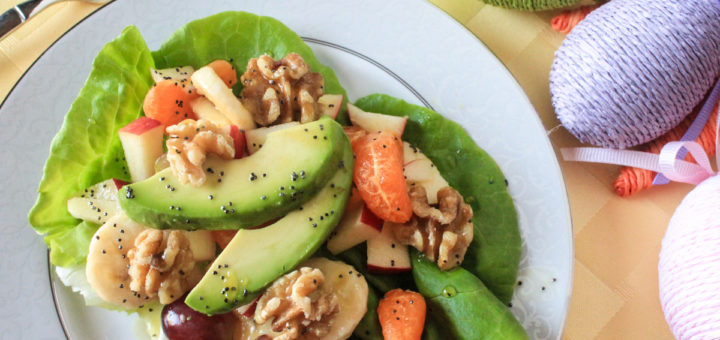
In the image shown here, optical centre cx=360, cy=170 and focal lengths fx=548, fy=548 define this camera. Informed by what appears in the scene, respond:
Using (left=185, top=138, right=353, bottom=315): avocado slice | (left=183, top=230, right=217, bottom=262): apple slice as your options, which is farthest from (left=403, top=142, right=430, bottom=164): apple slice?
(left=183, top=230, right=217, bottom=262): apple slice

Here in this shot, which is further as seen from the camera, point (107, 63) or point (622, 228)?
point (622, 228)

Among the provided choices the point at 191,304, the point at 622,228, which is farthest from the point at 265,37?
the point at 622,228

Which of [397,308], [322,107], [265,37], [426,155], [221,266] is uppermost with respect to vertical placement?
[265,37]

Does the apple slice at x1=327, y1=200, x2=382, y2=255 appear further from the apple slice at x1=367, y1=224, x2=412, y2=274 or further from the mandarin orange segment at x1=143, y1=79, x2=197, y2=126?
the mandarin orange segment at x1=143, y1=79, x2=197, y2=126

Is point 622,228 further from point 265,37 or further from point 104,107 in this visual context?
point 104,107

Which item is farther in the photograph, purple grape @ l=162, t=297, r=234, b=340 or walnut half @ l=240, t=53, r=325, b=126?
walnut half @ l=240, t=53, r=325, b=126

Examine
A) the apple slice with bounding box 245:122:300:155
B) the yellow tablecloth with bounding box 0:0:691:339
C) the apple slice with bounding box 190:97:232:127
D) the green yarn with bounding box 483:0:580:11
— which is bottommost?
the yellow tablecloth with bounding box 0:0:691:339

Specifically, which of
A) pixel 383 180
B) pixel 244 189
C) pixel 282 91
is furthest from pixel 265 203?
pixel 282 91
